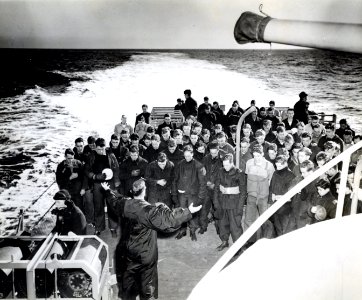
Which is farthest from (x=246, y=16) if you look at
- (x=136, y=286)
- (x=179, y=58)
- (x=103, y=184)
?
(x=136, y=286)

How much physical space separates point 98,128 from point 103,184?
54cm

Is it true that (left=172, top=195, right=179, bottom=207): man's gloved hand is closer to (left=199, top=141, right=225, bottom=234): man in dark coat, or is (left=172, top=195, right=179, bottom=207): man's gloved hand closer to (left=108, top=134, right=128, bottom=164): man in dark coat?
(left=199, top=141, right=225, bottom=234): man in dark coat

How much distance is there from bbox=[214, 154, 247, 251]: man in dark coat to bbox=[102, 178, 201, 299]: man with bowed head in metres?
0.72

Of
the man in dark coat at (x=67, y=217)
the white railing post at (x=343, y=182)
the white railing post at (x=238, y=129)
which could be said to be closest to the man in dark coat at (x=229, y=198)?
the white railing post at (x=238, y=129)

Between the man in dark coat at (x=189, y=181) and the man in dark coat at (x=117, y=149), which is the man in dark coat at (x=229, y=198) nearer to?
the man in dark coat at (x=189, y=181)

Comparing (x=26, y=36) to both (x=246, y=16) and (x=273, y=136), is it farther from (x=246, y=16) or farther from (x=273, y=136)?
(x=273, y=136)

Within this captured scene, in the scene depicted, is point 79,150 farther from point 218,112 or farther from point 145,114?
point 218,112

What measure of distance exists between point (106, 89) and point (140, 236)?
1455 mm

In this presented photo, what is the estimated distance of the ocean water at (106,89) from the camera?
385 centimetres

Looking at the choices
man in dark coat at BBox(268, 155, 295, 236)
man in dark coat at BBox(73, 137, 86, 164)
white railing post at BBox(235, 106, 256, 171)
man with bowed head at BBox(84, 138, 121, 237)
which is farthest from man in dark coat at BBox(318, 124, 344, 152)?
man in dark coat at BBox(73, 137, 86, 164)

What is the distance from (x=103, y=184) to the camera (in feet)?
13.0

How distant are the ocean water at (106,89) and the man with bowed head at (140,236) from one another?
0.93 m

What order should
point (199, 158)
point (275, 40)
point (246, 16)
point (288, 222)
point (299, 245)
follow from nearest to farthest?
point (299, 245), point (275, 40), point (246, 16), point (288, 222), point (199, 158)

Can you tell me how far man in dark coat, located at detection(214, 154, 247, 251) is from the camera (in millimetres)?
3760
